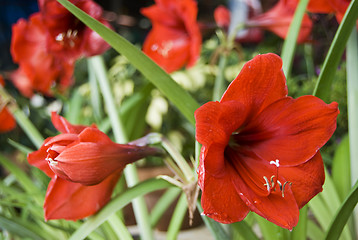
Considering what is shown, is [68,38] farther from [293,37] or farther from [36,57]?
[293,37]

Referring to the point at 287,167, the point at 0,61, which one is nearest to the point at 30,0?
the point at 0,61

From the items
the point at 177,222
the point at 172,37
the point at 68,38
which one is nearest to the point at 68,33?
the point at 68,38

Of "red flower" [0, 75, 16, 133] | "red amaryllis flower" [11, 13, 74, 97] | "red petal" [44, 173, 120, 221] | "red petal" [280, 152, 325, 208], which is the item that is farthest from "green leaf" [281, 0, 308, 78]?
"red flower" [0, 75, 16, 133]

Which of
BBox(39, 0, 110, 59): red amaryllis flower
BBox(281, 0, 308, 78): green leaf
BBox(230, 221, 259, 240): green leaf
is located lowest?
BBox(230, 221, 259, 240): green leaf

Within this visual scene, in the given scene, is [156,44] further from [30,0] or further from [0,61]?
[30,0]

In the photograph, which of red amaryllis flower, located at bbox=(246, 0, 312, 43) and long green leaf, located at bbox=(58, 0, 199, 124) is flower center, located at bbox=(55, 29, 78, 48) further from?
red amaryllis flower, located at bbox=(246, 0, 312, 43)
